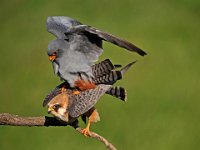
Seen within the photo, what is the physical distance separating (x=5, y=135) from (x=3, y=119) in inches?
183

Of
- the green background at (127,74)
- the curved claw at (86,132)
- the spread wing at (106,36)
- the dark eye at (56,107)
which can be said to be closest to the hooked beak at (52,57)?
the spread wing at (106,36)

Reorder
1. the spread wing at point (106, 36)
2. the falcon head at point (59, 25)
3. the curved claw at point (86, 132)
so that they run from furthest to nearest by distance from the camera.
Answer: the falcon head at point (59, 25), the curved claw at point (86, 132), the spread wing at point (106, 36)

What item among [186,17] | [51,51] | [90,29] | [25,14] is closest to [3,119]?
[51,51]

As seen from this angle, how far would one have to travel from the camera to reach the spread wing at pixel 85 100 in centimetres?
512

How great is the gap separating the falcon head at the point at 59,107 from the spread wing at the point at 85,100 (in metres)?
0.04

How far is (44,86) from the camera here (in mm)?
10469

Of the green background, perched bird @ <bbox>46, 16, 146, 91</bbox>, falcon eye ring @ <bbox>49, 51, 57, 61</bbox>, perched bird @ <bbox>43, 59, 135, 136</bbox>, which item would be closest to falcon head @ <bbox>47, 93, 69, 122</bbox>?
perched bird @ <bbox>43, 59, 135, 136</bbox>

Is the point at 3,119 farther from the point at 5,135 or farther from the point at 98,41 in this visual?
the point at 5,135

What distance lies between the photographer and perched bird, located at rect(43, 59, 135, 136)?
16.8ft

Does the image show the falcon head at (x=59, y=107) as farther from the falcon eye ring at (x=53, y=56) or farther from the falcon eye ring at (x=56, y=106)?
the falcon eye ring at (x=53, y=56)

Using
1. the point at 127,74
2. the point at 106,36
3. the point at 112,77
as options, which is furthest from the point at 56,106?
the point at 127,74

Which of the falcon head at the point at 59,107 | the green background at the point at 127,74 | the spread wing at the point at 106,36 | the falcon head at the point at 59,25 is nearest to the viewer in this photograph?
the spread wing at the point at 106,36

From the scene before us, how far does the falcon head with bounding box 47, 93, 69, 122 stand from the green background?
352cm

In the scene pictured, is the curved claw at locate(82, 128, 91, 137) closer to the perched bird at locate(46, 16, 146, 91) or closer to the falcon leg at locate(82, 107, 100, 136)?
the falcon leg at locate(82, 107, 100, 136)
